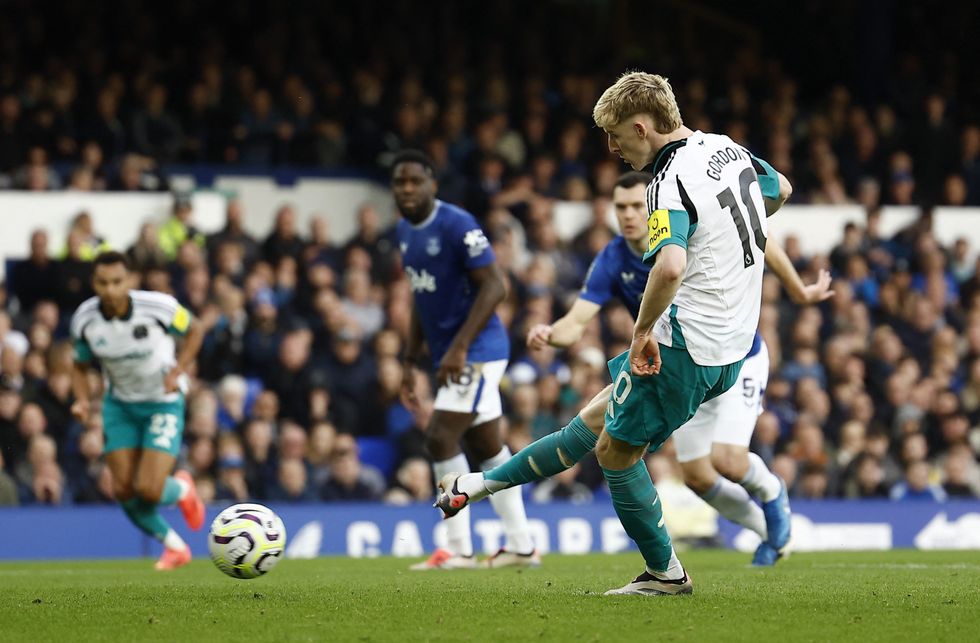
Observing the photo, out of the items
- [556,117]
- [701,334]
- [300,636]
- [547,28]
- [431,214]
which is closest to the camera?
[300,636]

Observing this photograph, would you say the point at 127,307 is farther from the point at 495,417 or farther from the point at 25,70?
the point at 25,70

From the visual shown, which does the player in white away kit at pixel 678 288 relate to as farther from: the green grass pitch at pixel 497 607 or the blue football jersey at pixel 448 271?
the blue football jersey at pixel 448 271

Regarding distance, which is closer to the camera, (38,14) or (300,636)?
(300,636)

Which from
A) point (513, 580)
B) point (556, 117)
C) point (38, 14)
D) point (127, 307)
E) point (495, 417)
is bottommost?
point (513, 580)

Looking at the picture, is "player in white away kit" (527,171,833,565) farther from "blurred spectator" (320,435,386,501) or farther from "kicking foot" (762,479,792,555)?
"blurred spectator" (320,435,386,501)

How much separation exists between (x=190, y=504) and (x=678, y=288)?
616 centimetres

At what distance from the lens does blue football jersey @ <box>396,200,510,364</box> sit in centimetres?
999

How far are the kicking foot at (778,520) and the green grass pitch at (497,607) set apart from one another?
220 mm

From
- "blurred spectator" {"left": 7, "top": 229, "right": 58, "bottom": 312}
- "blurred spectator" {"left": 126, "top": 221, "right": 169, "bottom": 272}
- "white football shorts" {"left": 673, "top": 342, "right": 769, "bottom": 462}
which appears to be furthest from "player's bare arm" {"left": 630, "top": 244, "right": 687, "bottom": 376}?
"blurred spectator" {"left": 7, "top": 229, "right": 58, "bottom": 312}

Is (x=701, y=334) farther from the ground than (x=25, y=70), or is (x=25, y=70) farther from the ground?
(x=25, y=70)

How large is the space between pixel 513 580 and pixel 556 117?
11104mm

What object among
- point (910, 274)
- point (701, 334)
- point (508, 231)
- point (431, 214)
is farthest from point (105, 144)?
point (701, 334)

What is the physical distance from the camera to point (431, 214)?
1011 cm

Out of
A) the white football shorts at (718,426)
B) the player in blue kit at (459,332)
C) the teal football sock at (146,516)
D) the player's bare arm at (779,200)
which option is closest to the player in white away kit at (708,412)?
the white football shorts at (718,426)
